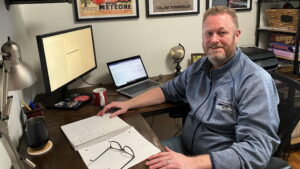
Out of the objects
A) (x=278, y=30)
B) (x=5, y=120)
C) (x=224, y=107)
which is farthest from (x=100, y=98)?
(x=278, y=30)

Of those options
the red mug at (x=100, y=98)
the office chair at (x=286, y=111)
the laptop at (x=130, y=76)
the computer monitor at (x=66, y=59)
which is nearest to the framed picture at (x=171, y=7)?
the laptop at (x=130, y=76)

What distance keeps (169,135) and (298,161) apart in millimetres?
1172

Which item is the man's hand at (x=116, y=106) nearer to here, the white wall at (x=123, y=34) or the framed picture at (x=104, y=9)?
the white wall at (x=123, y=34)

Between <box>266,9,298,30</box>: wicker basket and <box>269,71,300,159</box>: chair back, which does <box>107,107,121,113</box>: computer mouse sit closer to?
<box>269,71,300,159</box>: chair back

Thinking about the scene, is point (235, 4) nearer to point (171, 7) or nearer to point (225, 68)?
point (171, 7)

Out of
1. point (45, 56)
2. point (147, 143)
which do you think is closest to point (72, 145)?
point (147, 143)

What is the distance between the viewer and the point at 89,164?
1.01 metres

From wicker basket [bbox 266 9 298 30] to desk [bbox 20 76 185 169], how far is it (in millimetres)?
1325

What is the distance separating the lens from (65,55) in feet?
5.11

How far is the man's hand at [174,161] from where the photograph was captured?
101 centimetres

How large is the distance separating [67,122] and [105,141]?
1.17 ft

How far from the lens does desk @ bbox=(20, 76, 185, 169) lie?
1.04 meters

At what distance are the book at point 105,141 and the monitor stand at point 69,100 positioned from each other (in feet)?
0.79

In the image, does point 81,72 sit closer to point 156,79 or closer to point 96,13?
point 96,13
